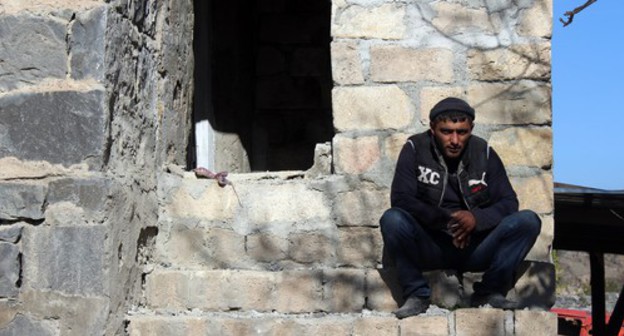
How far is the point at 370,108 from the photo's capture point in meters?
4.51

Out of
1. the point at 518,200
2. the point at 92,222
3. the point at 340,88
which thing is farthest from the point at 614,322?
the point at 92,222

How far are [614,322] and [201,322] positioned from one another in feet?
17.4

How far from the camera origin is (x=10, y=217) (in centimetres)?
383

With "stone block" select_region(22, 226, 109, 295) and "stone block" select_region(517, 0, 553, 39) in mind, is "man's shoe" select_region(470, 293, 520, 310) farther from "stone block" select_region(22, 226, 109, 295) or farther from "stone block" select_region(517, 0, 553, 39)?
"stone block" select_region(22, 226, 109, 295)

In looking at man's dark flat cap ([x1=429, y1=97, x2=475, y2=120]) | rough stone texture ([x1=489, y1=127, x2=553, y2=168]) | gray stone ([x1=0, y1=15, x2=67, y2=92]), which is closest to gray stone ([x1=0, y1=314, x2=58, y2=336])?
gray stone ([x1=0, y1=15, x2=67, y2=92])

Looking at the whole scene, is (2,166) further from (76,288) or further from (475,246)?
(475,246)

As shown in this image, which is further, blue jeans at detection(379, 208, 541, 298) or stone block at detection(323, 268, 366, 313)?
stone block at detection(323, 268, 366, 313)

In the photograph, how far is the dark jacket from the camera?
13.1 ft

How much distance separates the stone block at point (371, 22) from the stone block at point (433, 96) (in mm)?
320

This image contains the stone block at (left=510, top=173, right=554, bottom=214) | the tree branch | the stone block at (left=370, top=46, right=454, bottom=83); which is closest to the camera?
the tree branch

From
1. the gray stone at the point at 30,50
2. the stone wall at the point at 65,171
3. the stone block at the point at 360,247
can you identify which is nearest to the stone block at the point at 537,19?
the stone block at the point at 360,247

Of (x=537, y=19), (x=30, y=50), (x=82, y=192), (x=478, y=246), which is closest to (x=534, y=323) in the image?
(x=478, y=246)

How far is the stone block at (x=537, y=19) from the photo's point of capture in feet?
14.7

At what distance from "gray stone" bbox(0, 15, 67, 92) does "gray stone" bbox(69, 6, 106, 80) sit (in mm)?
59
